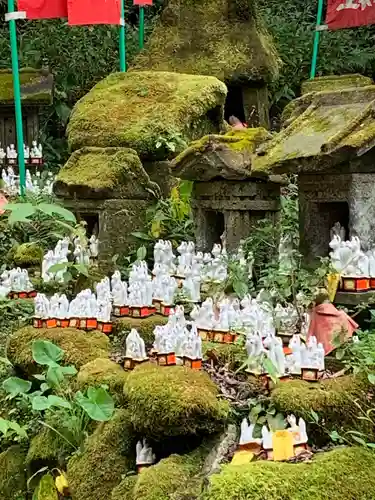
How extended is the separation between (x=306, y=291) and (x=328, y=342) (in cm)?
94

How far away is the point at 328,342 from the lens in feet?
17.1

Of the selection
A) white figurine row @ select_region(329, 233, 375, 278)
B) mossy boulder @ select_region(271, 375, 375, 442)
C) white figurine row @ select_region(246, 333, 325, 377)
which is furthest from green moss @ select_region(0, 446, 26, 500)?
white figurine row @ select_region(329, 233, 375, 278)

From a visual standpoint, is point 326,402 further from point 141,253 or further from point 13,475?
point 141,253

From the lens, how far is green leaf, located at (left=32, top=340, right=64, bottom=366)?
18.7ft

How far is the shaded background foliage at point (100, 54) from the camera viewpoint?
1510 centimetres

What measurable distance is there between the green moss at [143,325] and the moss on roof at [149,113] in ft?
9.77

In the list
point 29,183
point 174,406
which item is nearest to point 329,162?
point 174,406

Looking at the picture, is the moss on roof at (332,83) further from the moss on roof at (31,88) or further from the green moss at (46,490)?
the green moss at (46,490)

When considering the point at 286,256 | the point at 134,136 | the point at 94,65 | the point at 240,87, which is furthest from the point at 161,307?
the point at 94,65

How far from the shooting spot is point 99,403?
4957mm

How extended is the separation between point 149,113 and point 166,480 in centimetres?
611

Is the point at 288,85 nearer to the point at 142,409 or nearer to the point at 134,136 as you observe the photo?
the point at 134,136

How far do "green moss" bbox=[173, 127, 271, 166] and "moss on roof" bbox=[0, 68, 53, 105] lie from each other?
5544mm

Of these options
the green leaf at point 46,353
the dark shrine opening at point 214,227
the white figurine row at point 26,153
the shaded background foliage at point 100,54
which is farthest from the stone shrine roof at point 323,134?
the shaded background foliage at point 100,54
